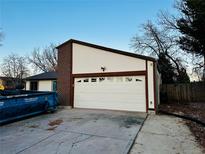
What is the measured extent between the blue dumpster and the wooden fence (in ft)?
32.5

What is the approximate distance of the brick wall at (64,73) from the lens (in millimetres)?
11370

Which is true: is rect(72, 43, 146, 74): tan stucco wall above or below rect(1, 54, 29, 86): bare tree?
below

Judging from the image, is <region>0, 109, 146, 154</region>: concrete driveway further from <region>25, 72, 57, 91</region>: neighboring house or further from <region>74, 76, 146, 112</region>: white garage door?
<region>25, 72, 57, 91</region>: neighboring house

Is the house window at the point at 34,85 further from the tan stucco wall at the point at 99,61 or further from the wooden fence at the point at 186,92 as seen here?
the wooden fence at the point at 186,92

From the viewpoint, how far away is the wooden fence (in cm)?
1385

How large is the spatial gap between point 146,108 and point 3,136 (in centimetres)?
709

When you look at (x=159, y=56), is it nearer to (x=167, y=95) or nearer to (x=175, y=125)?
(x=167, y=95)

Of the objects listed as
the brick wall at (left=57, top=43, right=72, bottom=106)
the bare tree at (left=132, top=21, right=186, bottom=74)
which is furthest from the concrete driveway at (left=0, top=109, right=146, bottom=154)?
the bare tree at (left=132, top=21, right=186, bottom=74)

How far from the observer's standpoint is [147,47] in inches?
875

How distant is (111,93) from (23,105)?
5.13 metres

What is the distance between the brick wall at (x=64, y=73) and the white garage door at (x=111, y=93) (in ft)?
2.02

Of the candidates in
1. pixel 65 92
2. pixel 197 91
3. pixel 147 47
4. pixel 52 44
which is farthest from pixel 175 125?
pixel 52 44

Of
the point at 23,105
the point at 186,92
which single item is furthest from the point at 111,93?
the point at 186,92

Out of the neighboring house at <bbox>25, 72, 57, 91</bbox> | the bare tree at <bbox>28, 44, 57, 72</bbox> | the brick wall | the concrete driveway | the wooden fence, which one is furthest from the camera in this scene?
the bare tree at <bbox>28, 44, 57, 72</bbox>
